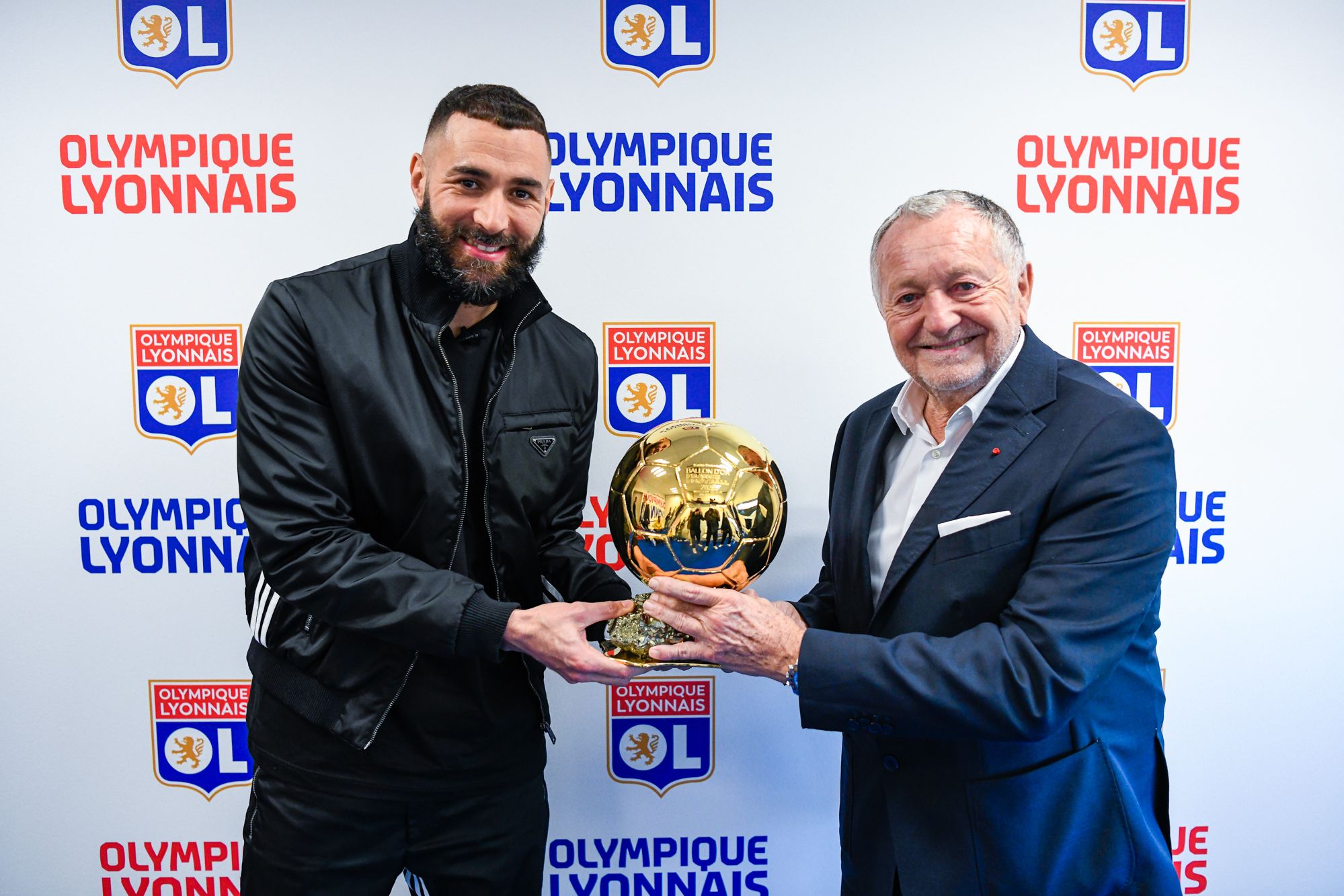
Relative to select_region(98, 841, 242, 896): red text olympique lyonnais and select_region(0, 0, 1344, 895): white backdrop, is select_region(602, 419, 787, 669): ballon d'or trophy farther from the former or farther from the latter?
select_region(98, 841, 242, 896): red text olympique lyonnais

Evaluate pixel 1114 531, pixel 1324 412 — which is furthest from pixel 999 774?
pixel 1324 412

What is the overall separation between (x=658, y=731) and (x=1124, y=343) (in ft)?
5.82

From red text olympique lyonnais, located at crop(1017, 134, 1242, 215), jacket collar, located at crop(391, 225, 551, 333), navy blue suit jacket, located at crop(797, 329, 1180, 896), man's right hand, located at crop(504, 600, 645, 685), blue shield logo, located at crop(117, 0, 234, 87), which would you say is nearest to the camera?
navy blue suit jacket, located at crop(797, 329, 1180, 896)

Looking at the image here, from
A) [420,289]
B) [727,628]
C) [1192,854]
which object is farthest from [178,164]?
[1192,854]

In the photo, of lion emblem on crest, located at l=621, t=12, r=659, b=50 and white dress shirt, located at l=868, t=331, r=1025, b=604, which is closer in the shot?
white dress shirt, located at l=868, t=331, r=1025, b=604

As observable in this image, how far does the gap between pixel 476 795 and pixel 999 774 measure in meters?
1.06

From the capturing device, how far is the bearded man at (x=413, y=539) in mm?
1597

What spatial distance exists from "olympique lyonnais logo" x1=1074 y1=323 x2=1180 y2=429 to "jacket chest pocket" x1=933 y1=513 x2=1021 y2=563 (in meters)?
1.21

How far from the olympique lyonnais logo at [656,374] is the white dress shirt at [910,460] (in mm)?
736

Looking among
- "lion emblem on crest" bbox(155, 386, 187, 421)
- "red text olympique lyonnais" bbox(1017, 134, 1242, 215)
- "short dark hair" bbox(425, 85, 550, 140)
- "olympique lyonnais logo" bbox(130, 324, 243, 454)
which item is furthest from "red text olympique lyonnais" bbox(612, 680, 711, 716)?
"red text olympique lyonnais" bbox(1017, 134, 1242, 215)

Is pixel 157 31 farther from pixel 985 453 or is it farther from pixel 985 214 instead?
pixel 985 453

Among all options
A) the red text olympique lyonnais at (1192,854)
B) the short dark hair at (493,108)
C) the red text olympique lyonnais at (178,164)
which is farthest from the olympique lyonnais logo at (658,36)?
the red text olympique lyonnais at (1192,854)

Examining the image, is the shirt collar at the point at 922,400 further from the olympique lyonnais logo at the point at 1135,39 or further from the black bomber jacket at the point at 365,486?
the olympique lyonnais logo at the point at 1135,39

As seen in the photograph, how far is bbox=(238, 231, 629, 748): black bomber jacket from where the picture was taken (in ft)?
5.15
